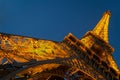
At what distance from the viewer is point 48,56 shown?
1983cm

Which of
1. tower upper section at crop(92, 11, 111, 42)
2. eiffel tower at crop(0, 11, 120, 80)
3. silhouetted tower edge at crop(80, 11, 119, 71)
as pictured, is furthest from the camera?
tower upper section at crop(92, 11, 111, 42)

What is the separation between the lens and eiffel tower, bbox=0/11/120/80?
15938 mm

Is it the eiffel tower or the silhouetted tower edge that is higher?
the silhouetted tower edge

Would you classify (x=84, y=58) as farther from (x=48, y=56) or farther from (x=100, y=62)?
(x=48, y=56)

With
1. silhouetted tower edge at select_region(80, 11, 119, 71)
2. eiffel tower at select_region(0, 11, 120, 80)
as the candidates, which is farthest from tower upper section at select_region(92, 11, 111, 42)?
eiffel tower at select_region(0, 11, 120, 80)

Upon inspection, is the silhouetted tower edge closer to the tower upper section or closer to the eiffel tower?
the eiffel tower

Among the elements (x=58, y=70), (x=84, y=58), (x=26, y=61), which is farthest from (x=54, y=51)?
(x=26, y=61)

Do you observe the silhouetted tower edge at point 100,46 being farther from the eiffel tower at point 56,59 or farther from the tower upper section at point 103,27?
the tower upper section at point 103,27

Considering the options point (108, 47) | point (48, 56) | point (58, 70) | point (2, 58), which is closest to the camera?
point (2, 58)

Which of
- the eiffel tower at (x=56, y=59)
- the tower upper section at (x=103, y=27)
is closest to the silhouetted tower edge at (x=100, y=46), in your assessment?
the eiffel tower at (x=56, y=59)

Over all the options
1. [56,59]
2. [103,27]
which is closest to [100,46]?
[103,27]

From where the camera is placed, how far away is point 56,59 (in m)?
19.8

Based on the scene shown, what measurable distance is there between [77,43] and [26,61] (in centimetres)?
876

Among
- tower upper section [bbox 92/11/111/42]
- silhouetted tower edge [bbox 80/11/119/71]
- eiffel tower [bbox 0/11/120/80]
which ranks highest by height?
tower upper section [bbox 92/11/111/42]
